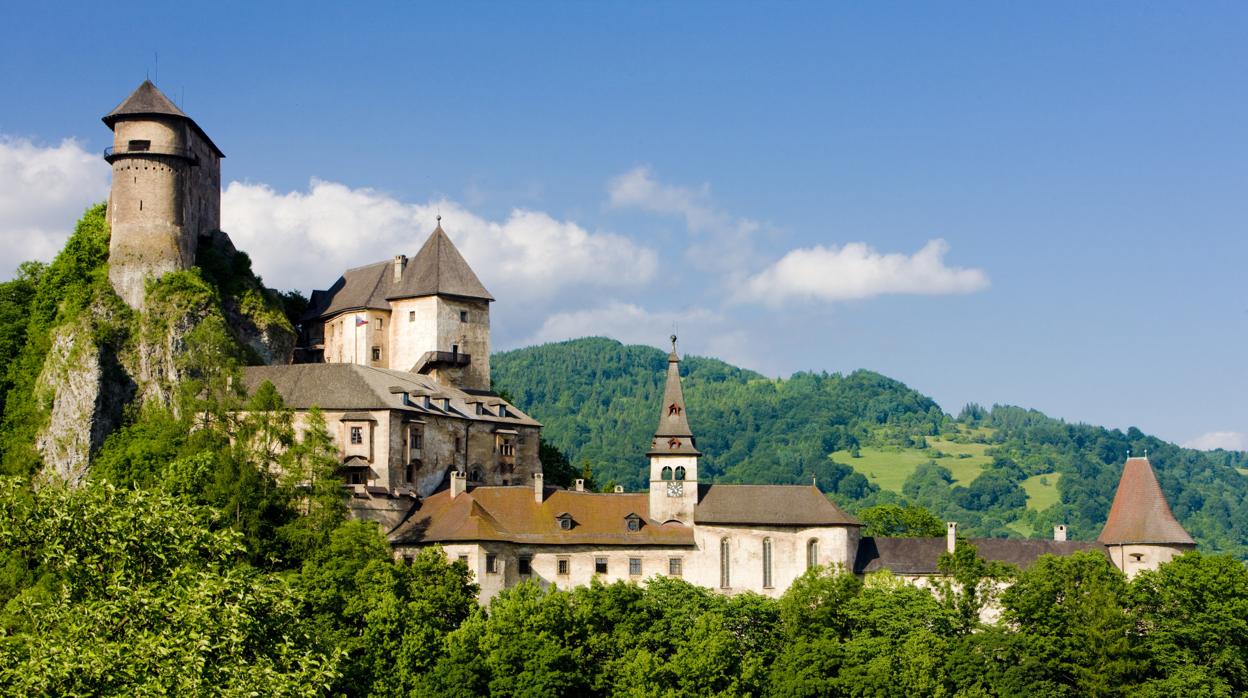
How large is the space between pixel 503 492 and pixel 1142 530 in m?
35.8

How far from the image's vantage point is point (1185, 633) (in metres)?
83.2

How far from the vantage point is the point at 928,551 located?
90.4m

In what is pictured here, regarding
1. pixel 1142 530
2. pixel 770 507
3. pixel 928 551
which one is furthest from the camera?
pixel 1142 530

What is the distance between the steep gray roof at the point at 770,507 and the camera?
3455 inches

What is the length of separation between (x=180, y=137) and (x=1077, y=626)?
56458mm

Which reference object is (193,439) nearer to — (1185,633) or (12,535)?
(12,535)

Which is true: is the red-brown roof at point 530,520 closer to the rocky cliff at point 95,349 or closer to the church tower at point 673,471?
the church tower at point 673,471

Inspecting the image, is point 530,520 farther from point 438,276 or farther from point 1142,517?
point 1142,517

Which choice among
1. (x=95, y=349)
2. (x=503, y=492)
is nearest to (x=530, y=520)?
(x=503, y=492)

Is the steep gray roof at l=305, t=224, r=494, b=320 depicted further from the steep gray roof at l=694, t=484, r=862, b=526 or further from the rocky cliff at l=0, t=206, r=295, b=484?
the steep gray roof at l=694, t=484, r=862, b=526

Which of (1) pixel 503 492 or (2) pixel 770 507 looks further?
(1) pixel 503 492

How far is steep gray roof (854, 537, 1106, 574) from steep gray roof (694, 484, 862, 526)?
2528 mm

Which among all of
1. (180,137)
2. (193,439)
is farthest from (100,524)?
(180,137)

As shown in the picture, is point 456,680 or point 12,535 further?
point 456,680
